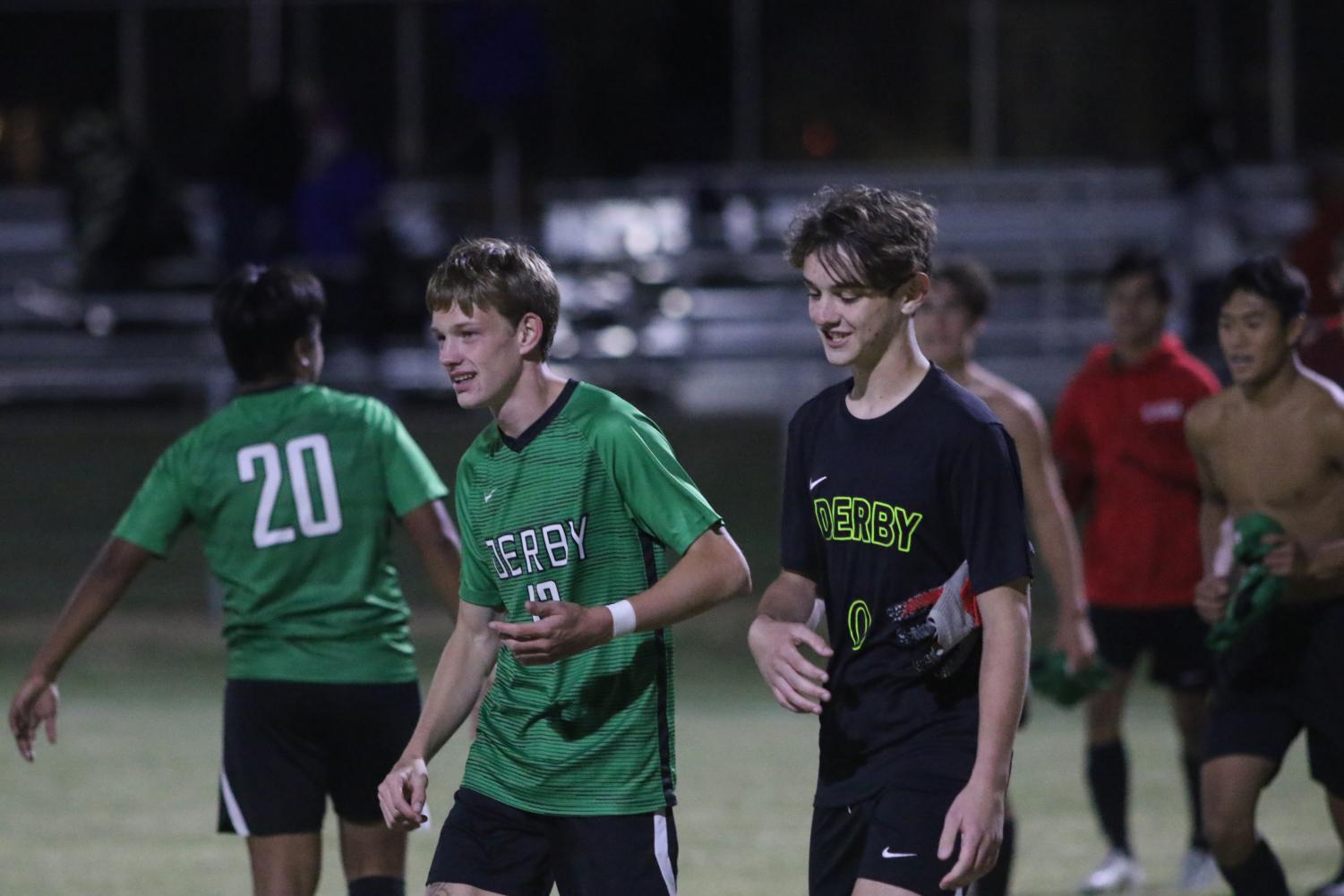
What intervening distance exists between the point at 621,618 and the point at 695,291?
14665 millimetres

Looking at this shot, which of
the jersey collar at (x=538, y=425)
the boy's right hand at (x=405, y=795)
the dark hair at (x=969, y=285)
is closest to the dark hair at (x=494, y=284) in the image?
the jersey collar at (x=538, y=425)

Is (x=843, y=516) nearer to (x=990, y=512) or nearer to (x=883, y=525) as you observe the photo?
(x=883, y=525)

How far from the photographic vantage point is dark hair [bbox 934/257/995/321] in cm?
694

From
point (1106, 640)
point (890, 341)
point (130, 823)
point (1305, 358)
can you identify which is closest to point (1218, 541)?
point (1305, 358)

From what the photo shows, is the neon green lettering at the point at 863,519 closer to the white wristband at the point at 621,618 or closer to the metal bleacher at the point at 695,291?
the white wristband at the point at 621,618

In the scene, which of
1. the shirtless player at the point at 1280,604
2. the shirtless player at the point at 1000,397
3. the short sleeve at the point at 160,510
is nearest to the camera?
the short sleeve at the point at 160,510

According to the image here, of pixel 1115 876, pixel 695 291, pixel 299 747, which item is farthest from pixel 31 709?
pixel 695 291

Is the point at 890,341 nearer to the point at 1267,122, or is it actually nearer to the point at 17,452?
the point at 17,452

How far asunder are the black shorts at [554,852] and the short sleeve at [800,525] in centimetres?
62

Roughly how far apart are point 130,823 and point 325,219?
392 inches

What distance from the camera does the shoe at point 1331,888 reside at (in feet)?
24.1

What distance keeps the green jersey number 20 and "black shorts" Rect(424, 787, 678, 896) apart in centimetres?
116

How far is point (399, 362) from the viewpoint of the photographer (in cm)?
1845

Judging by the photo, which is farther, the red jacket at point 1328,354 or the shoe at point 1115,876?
the shoe at point 1115,876
